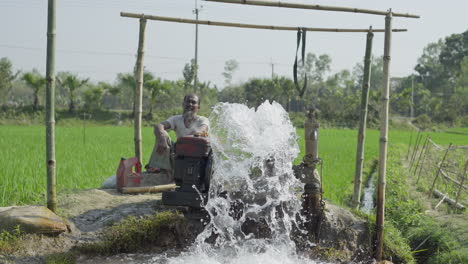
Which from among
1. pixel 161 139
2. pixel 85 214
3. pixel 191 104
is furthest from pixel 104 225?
pixel 191 104

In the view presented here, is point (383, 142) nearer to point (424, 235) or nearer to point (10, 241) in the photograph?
point (424, 235)

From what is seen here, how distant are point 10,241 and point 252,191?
219 centimetres

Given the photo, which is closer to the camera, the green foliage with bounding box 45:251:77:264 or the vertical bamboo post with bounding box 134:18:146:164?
the green foliage with bounding box 45:251:77:264

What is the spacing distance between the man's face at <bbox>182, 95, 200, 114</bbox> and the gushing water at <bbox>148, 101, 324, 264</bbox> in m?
0.49

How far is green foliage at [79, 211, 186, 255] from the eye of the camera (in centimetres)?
436

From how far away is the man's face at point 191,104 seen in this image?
544 centimetres

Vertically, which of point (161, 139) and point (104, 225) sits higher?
point (161, 139)

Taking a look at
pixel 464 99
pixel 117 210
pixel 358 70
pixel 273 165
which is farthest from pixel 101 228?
pixel 358 70

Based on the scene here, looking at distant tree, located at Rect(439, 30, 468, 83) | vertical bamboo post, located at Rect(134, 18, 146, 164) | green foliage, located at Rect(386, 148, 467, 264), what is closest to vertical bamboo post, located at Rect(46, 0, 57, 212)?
vertical bamboo post, located at Rect(134, 18, 146, 164)

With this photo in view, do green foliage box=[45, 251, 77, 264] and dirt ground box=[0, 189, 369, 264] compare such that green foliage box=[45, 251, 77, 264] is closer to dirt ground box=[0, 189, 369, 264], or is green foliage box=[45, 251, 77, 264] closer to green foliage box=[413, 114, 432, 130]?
dirt ground box=[0, 189, 369, 264]

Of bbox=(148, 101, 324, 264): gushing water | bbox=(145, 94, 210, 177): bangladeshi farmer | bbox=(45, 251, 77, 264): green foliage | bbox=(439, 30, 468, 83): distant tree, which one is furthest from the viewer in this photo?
bbox=(439, 30, 468, 83): distant tree

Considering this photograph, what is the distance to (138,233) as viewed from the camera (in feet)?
15.0

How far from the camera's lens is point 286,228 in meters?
4.72

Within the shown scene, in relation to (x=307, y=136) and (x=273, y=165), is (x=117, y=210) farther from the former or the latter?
(x=307, y=136)
